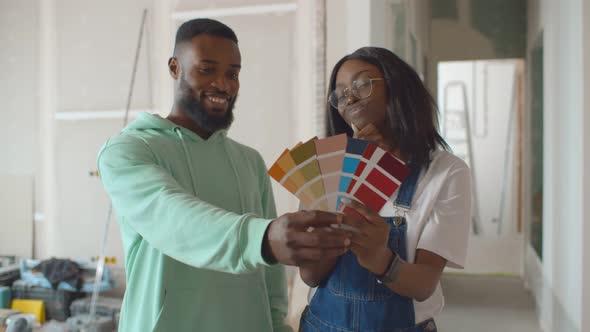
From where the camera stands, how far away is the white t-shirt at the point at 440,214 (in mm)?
1105

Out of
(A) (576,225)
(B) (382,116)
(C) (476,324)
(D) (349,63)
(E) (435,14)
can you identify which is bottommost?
(C) (476,324)

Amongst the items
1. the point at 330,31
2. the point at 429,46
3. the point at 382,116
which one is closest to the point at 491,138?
the point at 429,46

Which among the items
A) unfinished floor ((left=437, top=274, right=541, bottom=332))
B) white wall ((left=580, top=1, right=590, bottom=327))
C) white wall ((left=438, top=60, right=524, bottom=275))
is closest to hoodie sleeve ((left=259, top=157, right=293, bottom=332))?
white wall ((left=580, top=1, right=590, bottom=327))

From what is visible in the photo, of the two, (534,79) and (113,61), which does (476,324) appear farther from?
(113,61)

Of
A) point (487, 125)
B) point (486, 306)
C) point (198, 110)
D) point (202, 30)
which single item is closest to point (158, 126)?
point (198, 110)

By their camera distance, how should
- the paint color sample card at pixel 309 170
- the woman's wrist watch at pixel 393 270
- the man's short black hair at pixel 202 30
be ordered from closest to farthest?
the paint color sample card at pixel 309 170 → the woman's wrist watch at pixel 393 270 → the man's short black hair at pixel 202 30

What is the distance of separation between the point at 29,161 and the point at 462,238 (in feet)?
14.2

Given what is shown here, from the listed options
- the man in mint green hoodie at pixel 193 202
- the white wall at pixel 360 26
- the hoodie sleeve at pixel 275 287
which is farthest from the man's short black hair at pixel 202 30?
the white wall at pixel 360 26

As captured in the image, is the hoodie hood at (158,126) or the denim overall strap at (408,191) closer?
the denim overall strap at (408,191)

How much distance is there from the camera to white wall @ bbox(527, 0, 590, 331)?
257 centimetres

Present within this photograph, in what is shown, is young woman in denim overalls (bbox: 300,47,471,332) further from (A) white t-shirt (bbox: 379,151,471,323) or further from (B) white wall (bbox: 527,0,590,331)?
(B) white wall (bbox: 527,0,590,331)

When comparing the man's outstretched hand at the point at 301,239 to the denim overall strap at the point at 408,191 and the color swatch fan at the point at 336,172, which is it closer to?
the color swatch fan at the point at 336,172

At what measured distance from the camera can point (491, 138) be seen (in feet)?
17.1

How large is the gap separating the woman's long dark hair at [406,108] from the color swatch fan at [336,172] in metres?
0.31
